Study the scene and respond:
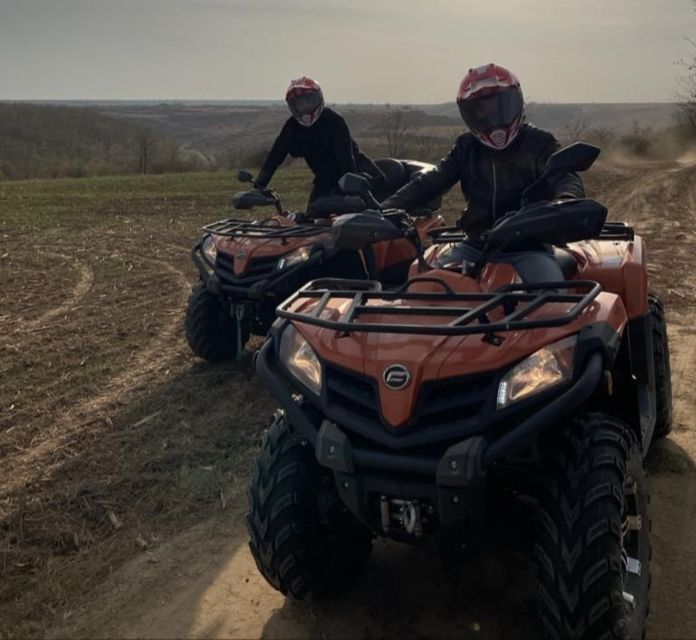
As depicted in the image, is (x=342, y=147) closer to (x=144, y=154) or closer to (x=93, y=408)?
(x=93, y=408)

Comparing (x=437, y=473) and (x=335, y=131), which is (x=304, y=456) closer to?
(x=437, y=473)

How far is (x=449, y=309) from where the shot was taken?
3016mm

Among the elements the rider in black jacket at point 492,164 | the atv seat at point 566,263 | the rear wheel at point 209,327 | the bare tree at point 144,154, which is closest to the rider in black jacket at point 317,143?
the rear wheel at point 209,327

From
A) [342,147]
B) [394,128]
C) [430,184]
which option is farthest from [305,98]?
[394,128]

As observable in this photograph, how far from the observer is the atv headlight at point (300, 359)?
3.00 meters

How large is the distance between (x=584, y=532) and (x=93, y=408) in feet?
13.4

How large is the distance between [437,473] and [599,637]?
71 cm

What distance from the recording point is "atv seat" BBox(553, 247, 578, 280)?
4.02 meters

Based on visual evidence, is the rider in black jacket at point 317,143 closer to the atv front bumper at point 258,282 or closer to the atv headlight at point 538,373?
the atv front bumper at point 258,282

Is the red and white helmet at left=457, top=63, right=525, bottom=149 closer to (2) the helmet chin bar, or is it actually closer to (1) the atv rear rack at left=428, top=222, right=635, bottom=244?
(2) the helmet chin bar

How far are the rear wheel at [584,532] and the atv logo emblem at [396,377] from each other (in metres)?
0.56

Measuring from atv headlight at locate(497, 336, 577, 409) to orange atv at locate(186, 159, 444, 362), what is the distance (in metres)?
3.26

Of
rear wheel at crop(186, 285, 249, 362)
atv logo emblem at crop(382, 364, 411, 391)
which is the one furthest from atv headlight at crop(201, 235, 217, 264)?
atv logo emblem at crop(382, 364, 411, 391)

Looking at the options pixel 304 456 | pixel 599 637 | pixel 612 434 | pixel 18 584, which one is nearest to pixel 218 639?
pixel 304 456
